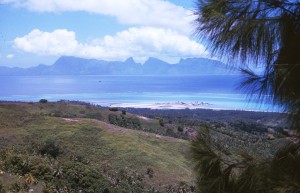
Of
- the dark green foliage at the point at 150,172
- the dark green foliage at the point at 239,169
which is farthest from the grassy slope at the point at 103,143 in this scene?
the dark green foliage at the point at 239,169

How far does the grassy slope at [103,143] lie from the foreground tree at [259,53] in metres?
20.0

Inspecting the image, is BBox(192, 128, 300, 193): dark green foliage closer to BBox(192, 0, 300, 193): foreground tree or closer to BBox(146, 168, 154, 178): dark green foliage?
BBox(192, 0, 300, 193): foreground tree

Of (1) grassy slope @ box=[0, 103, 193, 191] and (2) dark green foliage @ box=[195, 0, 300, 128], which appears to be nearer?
(2) dark green foliage @ box=[195, 0, 300, 128]

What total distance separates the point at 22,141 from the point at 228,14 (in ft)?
94.5

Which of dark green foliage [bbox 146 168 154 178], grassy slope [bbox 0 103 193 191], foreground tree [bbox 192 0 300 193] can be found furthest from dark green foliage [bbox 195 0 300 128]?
dark green foliage [bbox 146 168 154 178]

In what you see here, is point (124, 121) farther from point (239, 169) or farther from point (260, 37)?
point (260, 37)

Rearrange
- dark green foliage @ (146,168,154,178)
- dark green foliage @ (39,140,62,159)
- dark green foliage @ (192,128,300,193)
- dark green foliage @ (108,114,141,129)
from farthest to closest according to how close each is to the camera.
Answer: dark green foliage @ (108,114,141,129) → dark green foliage @ (39,140,62,159) → dark green foliage @ (146,168,154,178) → dark green foliage @ (192,128,300,193)

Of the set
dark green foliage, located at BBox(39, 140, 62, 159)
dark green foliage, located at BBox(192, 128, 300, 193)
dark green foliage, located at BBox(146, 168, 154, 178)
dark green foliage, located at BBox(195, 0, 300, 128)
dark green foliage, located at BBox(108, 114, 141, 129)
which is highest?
dark green foliage, located at BBox(195, 0, 300, 128)

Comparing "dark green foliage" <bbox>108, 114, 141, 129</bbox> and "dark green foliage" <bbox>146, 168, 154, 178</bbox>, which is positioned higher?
"dark green foliage" <bbox>108, 114, 141, 129</bbox>

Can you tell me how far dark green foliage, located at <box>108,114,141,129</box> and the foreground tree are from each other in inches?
1830

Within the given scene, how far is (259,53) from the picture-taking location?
4.84m

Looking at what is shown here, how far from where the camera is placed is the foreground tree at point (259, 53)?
454 cm

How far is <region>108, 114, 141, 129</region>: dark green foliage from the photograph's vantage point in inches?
2047

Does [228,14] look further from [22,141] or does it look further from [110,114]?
[110,114]
